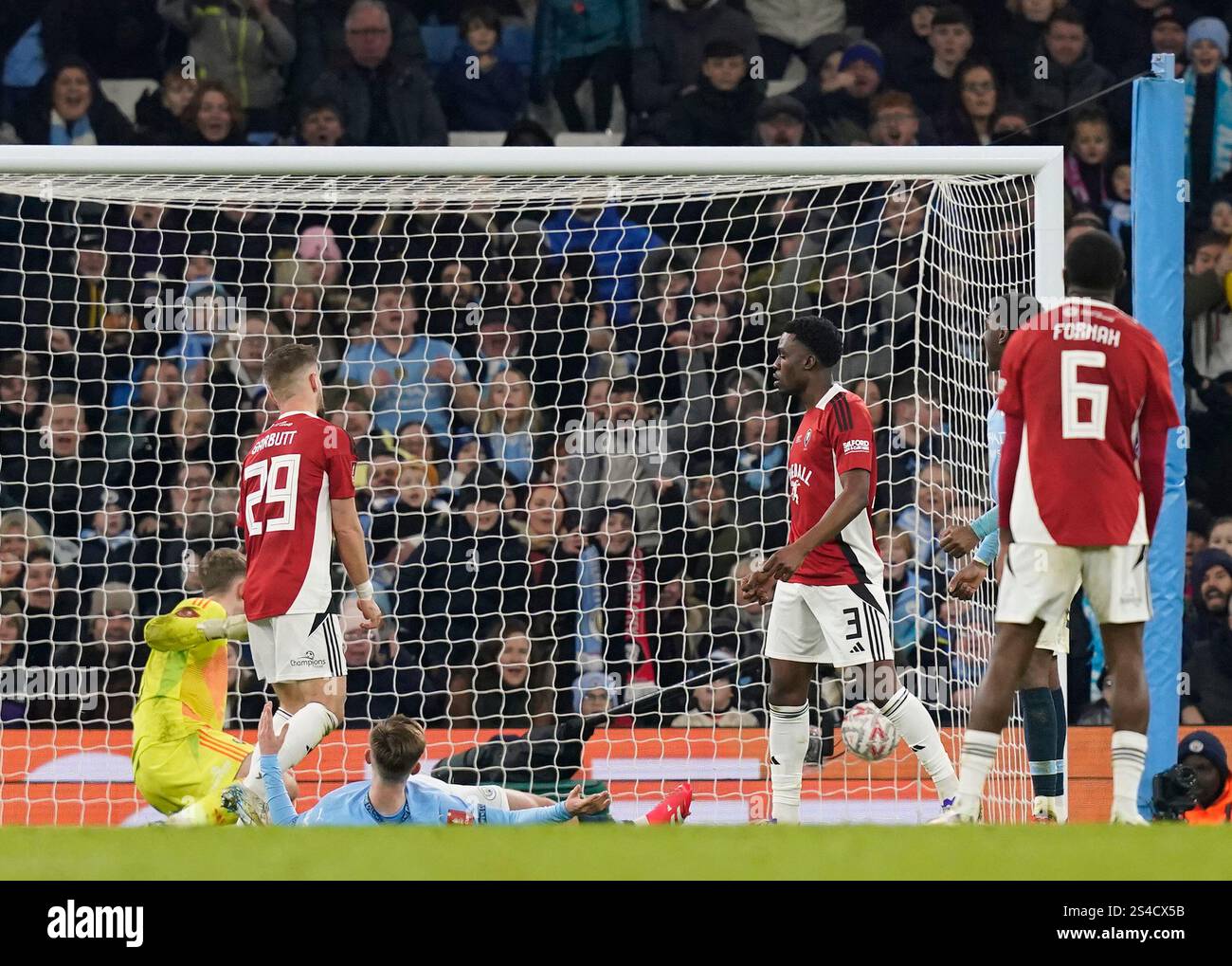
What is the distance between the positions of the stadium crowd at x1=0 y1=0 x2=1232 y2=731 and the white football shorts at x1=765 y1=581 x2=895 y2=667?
1.39 meters

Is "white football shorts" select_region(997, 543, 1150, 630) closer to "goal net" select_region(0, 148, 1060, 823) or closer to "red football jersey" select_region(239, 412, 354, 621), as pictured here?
"red football jersey" select_region(239, 412, 354, 621)

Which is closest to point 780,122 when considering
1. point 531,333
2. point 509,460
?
point 531,333

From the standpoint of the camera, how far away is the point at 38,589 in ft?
29.0

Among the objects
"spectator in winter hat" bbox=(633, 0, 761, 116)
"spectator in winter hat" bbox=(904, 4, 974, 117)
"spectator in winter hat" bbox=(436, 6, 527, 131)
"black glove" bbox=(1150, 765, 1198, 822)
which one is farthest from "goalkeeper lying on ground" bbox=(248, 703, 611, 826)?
"spectator in winter hat" bbox=(904, 4, 974, 117)

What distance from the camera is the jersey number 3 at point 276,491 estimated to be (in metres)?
6.23

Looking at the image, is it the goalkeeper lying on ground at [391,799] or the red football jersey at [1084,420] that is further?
the goalkeeper lying on ground at [391,799]

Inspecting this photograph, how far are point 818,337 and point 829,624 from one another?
109 cm

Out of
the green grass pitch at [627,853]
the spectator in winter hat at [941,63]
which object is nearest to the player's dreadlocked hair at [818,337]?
the green grass pitch at [627,853]

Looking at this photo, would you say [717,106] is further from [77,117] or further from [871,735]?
[871,735]

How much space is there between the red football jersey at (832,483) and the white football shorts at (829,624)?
0.05m

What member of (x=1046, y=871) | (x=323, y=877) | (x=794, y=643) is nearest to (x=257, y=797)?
(x=794, y=643)

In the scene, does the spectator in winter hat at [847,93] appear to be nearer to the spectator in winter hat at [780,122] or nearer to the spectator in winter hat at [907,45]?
the spectator in winter hat at [907,45]

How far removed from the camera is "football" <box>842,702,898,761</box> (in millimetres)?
6785

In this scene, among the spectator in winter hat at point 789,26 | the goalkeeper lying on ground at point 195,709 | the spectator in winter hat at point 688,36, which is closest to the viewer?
the goalkeeper lying on ground at point 195,709
